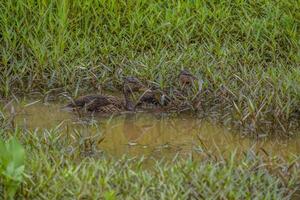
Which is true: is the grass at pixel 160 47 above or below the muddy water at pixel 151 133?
above

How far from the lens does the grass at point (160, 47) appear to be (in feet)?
17.7

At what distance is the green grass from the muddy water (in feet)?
1.55

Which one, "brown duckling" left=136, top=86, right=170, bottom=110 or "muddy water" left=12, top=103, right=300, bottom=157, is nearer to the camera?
"muddy water" left=12, top=103, right=300, bottom=157

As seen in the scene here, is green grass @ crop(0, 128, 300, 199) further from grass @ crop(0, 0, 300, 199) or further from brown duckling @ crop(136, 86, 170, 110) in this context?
brown duckling @ crop(136, 86, 170, 110)

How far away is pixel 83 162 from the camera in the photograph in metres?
3.85

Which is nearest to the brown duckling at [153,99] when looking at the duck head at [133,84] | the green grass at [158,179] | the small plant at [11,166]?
the duck head at [133,84]

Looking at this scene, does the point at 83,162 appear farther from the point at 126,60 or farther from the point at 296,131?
the point at 126,60

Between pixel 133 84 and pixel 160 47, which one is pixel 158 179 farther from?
pixel 160 47

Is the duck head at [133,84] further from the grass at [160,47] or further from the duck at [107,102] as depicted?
the grass at [160,47]

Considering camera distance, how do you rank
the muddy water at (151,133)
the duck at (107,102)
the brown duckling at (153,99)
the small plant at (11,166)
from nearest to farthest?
the small plant at (11,166), the muddy water at (151,133), the duck at (107,102), the brown duckling at (153,99)

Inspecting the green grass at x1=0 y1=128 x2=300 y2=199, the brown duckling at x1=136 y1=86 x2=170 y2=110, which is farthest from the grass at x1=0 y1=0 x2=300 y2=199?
the brown duckling at x1=136 y1=86 x2=170 y2=110

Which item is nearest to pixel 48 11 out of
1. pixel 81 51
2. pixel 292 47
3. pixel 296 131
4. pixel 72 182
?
pixel 81 51

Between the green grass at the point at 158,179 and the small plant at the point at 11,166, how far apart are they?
60 mm

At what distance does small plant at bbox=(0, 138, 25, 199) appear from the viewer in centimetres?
345
